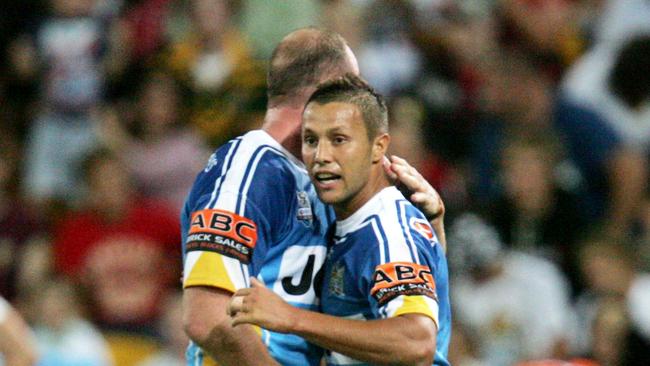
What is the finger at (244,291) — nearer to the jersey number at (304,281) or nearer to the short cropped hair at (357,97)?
the jersey number at (304,281)

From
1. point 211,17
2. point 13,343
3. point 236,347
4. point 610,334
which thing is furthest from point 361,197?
point 211,17

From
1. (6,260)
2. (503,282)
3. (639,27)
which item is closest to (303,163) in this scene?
(503,282)

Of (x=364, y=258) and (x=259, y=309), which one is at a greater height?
(x=364, y=258)

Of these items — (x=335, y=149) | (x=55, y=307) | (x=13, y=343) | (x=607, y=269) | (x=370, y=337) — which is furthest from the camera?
(x=55, y=307)

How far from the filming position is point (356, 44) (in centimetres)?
883

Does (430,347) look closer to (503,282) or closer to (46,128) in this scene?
(503,282)

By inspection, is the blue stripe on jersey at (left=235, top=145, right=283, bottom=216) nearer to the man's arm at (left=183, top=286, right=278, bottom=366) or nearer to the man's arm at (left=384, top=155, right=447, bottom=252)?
the man's arm at (left=183, top=286, right=278, bottom=366)

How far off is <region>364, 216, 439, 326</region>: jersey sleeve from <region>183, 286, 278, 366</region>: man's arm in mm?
372

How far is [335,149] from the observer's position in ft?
12.5

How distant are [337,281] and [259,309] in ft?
1.69

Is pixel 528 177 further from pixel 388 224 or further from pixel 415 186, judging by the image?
pixel 388 224

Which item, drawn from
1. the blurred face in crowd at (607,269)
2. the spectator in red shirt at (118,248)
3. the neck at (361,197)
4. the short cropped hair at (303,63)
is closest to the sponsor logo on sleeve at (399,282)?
the neck at (361,197)

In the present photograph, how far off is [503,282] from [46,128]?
3.48 meters

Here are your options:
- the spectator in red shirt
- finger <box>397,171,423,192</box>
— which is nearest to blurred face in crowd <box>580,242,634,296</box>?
the spectator in red shirt
